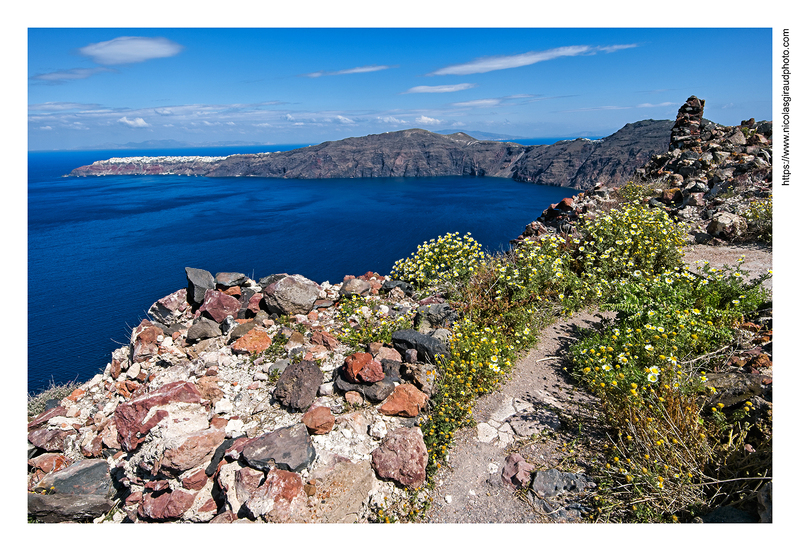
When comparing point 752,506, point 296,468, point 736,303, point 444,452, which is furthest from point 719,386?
point 296,468

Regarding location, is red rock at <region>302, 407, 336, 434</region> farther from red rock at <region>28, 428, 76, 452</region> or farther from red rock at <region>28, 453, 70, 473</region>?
red rock at <region>28, 428, 76, 452</region>

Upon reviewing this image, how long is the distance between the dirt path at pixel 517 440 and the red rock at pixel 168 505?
228 centimetres

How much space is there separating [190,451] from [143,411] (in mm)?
1109

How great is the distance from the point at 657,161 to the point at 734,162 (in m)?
3.77

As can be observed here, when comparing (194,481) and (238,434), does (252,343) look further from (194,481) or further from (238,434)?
(194,481)

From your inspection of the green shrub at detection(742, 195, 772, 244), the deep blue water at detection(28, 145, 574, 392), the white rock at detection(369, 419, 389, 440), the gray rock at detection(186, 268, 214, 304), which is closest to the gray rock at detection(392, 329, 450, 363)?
the white rock at detection(369, 419, 389, 440)

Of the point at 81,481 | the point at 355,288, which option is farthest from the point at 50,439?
the point at 355,288

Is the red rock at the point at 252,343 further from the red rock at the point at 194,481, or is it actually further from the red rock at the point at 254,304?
the red rock at the point at 194,481

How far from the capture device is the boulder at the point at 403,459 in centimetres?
375

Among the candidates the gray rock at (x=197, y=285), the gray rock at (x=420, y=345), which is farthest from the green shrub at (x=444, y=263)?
the gray rock at (x=197, y=285)

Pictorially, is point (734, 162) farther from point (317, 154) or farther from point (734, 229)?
point (317, 154)

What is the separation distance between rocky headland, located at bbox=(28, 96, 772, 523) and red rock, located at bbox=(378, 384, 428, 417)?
0.05 feet

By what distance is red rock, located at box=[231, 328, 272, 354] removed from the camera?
6102 millimetres

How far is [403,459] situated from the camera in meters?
3.82
